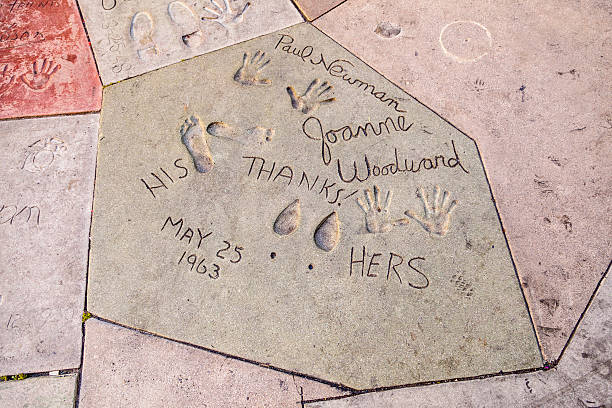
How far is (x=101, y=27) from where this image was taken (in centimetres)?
281

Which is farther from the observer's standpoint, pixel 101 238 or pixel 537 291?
pixel 101 238

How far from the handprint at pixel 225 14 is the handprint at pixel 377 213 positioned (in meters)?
1.55

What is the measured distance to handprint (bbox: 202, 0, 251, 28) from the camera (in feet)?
9.11

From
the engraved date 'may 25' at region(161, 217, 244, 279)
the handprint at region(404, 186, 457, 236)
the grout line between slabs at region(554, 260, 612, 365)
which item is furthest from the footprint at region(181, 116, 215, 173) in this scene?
the grout line between slabs at region(554, 260, 612, 365)

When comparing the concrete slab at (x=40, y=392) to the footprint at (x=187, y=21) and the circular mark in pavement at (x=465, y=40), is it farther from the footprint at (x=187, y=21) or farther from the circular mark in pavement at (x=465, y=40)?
the circular mark in pavement at (x=465, y=40)

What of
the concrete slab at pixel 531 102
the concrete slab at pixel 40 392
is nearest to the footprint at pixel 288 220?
the concrete slab at pixel 531 102

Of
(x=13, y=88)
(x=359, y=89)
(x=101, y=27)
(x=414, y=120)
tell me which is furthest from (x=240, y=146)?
(x=13, y=88)

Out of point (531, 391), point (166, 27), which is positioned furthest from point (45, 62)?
point (531, 391)

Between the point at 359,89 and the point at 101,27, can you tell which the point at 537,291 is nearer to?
A: the point at 359,89

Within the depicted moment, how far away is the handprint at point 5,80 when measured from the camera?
8.73 ft

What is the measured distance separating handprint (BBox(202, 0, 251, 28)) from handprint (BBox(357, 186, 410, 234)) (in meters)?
1.55

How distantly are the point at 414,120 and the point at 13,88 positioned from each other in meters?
2.61

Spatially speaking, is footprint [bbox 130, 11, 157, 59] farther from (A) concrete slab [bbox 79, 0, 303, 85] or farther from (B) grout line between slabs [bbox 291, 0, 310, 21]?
(B) grout line between slabs [bbox 291, 0, 310, 21]

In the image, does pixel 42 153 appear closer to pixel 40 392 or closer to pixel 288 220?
pixel 40 392
